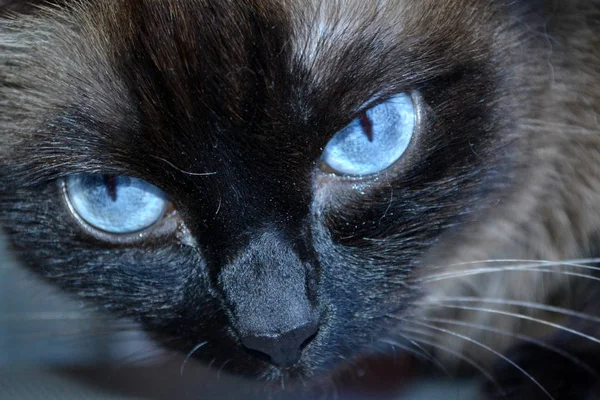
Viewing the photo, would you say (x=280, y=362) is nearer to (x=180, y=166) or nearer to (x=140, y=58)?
(x=180, y=166)

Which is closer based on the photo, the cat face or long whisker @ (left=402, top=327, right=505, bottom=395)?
the cat face

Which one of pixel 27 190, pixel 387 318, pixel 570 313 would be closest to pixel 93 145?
pixel 27 190

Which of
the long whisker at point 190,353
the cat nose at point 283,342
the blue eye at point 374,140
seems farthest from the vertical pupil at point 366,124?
the long whisker at point 190,353

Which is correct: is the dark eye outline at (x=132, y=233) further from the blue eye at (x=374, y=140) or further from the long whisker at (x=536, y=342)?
the long whisker at (x=536, y=342)

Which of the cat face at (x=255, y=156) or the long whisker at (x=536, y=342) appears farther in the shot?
the long whisker at (x=536, y=342)

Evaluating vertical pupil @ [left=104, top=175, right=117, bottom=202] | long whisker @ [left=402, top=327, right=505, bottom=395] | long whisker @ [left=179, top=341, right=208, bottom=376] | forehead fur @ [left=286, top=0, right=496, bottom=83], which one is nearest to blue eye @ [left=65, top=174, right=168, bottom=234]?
vertical pupil @ [left=104, top=175, right=117, bottom=202]

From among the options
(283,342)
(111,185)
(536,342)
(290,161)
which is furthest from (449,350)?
(111,185)

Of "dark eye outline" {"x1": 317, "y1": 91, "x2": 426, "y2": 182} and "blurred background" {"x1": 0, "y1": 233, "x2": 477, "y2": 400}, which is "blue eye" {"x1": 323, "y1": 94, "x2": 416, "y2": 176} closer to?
"dark eye outline" {"x1": 317, "y1": 91, "x2": 426, "y2": 182}

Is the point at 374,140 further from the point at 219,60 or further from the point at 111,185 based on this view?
the point at 111,185
